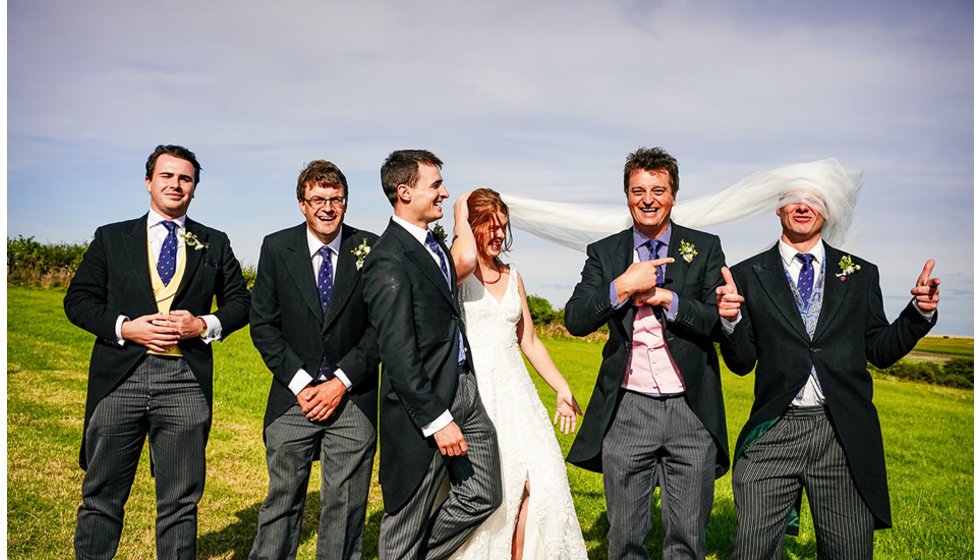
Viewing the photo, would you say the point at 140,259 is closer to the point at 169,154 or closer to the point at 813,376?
the point at 169,154

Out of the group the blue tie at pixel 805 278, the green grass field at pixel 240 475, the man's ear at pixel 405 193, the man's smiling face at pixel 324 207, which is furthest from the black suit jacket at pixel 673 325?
the green grass field at pixel 240 475

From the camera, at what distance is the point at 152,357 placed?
4957 mm

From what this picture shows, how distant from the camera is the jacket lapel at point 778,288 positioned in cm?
454

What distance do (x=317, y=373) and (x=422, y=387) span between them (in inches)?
37.7

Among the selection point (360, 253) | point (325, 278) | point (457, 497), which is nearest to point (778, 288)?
point (457, 497)

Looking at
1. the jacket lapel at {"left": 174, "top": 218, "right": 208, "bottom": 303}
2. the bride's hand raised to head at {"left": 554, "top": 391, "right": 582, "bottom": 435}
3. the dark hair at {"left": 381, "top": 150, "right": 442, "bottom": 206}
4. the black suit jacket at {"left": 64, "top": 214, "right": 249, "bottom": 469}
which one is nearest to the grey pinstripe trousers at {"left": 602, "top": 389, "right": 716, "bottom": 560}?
the bride's hand raised to head at {"left": 554, "top": 391, "right": 582, "bottom": 435}

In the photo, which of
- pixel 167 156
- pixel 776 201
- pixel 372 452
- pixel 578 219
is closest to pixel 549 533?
pixel 372 452

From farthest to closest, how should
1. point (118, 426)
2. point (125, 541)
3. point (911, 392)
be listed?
point (911, 392) → point (125, 541) → point (118, 426)

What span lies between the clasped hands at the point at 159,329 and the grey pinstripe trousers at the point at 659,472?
2.85m

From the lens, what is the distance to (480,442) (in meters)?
4.58

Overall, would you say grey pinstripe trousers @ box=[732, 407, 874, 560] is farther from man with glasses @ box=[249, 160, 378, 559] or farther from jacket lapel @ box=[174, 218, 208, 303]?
jacket lapel @ box=[174, 218, 208, 303]

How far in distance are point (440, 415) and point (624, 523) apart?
1.47m

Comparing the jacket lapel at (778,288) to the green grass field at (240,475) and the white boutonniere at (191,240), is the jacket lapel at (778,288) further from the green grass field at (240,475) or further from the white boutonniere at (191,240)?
the white boutonniere at (191,240)

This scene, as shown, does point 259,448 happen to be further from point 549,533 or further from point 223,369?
point 223,369
